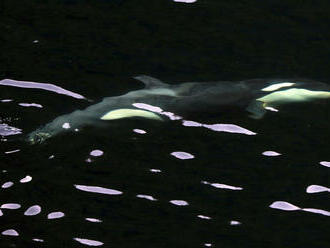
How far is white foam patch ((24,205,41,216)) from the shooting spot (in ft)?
22.7

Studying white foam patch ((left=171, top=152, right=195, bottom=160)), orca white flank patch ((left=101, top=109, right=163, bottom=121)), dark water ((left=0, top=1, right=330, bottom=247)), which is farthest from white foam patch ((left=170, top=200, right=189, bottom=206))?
orca white flank patch ((left=101, top=109, right=163, bottom=121))

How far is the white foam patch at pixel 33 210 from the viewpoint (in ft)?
22.7

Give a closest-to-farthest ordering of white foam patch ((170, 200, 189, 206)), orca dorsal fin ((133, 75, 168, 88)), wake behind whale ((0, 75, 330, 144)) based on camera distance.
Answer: white foam patch ((170, 200, 189, 206))
wake behind whale ((0, 75, 330, 144))
orca dorsal fin ((133, 75, 168, 88))

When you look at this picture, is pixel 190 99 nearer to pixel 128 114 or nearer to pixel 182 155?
pixel 128 114

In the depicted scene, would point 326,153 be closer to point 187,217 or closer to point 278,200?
point 278,200

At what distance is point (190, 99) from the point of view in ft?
30.0

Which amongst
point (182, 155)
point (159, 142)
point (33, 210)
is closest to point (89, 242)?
point (33, 210)

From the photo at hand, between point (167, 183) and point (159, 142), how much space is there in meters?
0.85

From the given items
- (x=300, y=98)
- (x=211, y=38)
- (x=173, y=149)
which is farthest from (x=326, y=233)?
(x=211, y=38)

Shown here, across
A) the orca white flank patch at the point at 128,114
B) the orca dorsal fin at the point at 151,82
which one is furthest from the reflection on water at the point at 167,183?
the orca dorsal fin at the point at 151,82

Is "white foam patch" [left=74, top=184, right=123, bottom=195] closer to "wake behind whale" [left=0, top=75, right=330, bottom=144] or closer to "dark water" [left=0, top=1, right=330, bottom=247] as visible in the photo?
"dark water" [left=0, top=1, right=330, bottom=247]

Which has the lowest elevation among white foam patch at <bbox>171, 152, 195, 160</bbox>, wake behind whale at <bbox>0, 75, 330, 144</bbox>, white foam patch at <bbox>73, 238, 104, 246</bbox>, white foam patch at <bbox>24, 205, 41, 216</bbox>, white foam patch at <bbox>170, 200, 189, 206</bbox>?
white foam patch at <bbox>73, 238, 104, 246</bbox>

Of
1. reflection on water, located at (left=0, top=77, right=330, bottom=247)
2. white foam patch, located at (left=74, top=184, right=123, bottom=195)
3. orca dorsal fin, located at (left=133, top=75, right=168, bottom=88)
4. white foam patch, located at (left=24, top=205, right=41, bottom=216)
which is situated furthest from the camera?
orca dorsal fin, located at (left=133, top=75, right=168, bottom=88)

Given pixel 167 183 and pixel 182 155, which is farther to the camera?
pixel 182 155
